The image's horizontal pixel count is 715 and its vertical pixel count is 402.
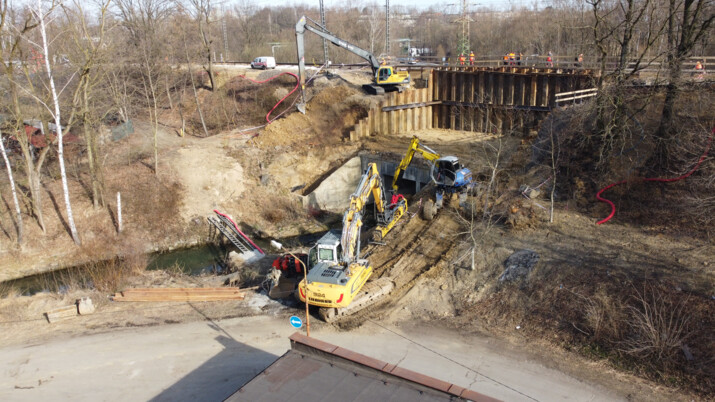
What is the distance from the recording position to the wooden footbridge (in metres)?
33.7

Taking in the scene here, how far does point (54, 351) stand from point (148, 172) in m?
16.4

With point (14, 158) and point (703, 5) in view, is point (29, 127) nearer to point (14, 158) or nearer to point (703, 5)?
point (14, 158)

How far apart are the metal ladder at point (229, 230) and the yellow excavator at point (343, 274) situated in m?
9.21

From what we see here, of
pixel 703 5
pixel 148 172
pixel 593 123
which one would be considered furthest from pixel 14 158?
pixel 703 5

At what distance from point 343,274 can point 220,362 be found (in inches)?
196

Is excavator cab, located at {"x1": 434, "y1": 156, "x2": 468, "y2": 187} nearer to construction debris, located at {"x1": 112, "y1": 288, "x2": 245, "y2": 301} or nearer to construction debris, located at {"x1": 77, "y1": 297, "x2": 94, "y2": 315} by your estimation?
construction debris, located at {"x1": 112, "y1": 288, "x2": 245, "y2": 301}

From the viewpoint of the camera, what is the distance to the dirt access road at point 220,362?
14352mm

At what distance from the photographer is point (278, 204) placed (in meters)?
31.2

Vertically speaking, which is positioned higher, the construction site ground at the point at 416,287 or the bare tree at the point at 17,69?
the bare tree at the point at 17,69

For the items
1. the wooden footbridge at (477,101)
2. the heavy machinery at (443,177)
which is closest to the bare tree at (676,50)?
the heavy machinery at (443,177)

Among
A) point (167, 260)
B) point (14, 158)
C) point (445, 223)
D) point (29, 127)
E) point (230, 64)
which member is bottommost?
point (167, 260)

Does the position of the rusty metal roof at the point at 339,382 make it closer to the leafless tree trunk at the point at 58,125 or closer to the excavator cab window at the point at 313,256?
the excavator cab window at the point at 313,256

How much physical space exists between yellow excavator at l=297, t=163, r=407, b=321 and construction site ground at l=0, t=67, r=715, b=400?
599mm

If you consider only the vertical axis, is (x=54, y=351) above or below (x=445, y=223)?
below
